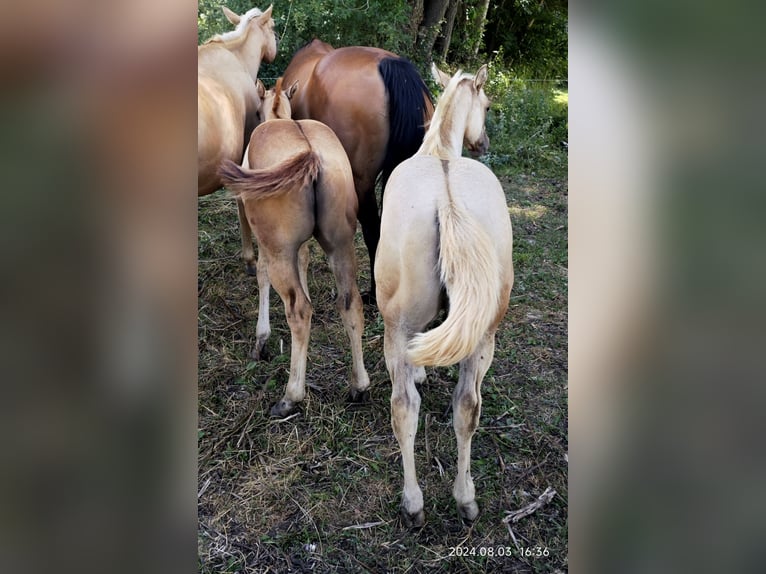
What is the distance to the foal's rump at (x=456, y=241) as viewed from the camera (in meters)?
1.93

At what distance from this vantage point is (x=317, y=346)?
2.70m

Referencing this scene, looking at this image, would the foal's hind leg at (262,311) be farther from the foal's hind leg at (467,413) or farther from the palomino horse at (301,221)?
the foal's hind leg at (467,413)

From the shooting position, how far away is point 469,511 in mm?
2209

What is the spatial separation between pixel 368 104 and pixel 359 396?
1.49 metres

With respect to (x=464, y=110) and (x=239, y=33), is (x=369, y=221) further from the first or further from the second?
(x=239, y=33)

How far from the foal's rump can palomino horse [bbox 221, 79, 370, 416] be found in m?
0.40

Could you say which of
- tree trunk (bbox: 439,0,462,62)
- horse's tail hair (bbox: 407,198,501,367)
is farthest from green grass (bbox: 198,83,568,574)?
horse's tail hair (bbox: 407,198,501,367)

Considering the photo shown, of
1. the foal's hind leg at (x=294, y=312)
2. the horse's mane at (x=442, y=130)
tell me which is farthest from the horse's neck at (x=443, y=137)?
the foal's hind leg at (x=294, y=312)

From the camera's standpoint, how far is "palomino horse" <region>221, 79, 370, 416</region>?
245 centimetres

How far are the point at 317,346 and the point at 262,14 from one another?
1.43m

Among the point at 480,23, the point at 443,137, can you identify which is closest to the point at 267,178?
the point at 443,137
